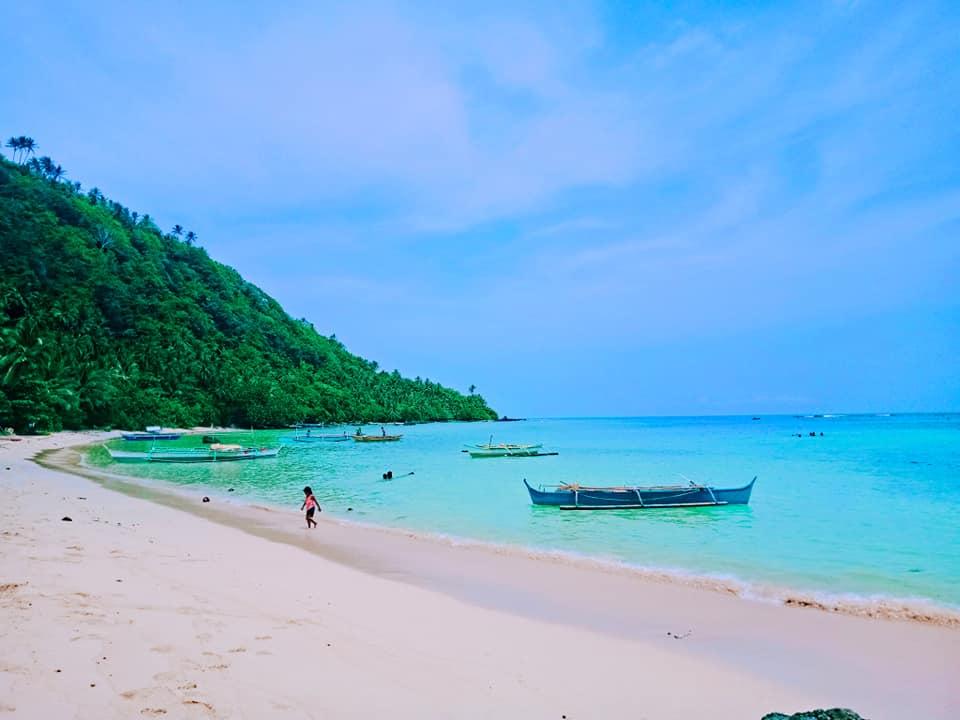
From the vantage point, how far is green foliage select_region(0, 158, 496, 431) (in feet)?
206

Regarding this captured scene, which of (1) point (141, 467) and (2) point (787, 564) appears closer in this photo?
(2) point (787, 564)

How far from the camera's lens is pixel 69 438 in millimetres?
56469

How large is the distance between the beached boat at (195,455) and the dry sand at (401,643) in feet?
101

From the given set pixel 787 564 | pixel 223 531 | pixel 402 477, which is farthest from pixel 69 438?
pixel 787 564

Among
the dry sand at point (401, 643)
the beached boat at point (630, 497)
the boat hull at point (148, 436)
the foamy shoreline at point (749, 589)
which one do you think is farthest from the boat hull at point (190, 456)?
the dry sand at point (401, 643)

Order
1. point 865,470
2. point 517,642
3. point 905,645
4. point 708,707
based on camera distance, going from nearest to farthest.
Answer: point 708,707, point 517,642, point 905,645, point 865,470

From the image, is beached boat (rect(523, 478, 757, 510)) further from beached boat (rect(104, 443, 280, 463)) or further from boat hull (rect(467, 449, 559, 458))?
boat hull (rect(467, 449, 559, 458))

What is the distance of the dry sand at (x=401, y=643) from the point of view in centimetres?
529

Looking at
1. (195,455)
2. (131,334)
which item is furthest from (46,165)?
(195,455)

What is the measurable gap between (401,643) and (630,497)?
55.4 feet

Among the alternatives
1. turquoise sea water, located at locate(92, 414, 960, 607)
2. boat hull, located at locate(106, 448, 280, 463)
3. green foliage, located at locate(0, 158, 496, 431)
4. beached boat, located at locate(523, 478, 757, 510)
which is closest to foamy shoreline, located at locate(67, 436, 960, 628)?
turquoise sea water, located at locate(92, 414, 960, 607)

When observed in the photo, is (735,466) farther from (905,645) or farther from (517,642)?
(517,642)

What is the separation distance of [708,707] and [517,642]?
2.36m

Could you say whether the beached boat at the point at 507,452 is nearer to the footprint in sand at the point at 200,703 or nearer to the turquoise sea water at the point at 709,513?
the turquoise sea water at the point at 709,513
